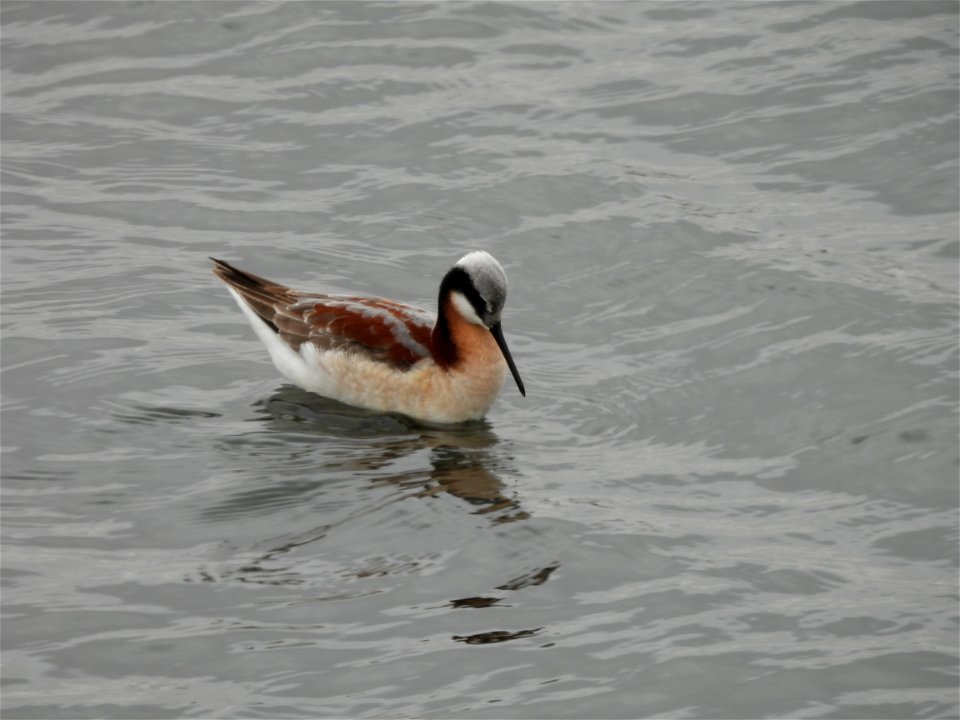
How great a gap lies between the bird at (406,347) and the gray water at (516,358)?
29 cm

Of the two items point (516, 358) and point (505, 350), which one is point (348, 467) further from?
point (516, 358)

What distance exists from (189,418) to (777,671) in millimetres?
4976

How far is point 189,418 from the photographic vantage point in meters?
10.6

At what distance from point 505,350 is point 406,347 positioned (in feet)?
2.77

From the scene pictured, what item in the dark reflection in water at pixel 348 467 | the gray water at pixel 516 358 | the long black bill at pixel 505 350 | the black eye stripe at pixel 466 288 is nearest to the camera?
the gray water at pixel 516 358

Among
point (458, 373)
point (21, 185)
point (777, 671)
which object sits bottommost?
point (777, 671)

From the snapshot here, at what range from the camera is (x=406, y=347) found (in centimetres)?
1130

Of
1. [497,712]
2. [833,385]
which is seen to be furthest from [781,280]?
[497,712]

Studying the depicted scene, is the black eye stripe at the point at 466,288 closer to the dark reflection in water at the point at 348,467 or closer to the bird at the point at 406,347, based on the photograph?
the bird at the point at 406,347

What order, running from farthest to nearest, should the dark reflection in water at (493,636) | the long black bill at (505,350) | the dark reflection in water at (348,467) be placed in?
the long black bill at (505,350) < the dark reflection in water at (348,467) < the dark reflection in water at (493,636)

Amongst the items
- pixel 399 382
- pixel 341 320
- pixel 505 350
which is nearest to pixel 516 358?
pixel 505 350

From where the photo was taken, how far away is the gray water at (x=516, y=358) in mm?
7672

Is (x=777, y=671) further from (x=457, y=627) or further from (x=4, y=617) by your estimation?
(x=4, y=617)

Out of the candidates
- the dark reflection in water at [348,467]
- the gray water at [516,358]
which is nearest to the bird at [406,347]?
Answer: the dark reflection in water at [348,467]
